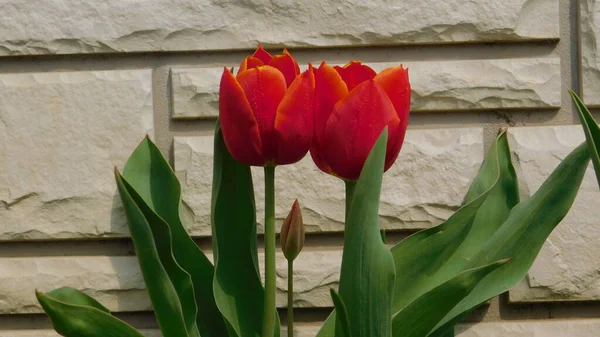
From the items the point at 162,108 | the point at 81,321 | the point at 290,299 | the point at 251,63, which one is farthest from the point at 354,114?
the point at 162,108

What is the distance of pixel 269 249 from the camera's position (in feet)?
2.23

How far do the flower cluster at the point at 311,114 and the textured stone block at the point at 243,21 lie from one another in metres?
0.34

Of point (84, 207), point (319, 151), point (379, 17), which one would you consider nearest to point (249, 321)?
point (319, 151)

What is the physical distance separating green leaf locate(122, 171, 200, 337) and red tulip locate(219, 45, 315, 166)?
6.9 inches

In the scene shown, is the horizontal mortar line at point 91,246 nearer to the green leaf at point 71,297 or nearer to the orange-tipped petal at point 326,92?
the green leaf at point 71,297

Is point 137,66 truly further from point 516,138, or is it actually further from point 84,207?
point 516,138

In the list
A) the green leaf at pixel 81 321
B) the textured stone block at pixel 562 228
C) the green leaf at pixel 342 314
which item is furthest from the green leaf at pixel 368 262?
the textured stone block at pixel 562 228

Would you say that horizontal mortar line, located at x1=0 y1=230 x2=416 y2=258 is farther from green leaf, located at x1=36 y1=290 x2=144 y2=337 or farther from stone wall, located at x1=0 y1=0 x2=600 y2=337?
green leaf, located at x1=36 y1=290 x2=144 y2=337

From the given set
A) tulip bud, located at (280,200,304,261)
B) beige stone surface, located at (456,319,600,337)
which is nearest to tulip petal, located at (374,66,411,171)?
tulip bud, located at (280,200,304,261)

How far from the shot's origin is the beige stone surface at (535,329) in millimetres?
997

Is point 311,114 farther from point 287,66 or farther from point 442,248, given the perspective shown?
point 442,248

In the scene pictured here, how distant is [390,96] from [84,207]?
536mm

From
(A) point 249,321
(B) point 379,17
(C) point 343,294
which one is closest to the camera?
(C) point 343,294

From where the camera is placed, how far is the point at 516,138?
3.22 ft
